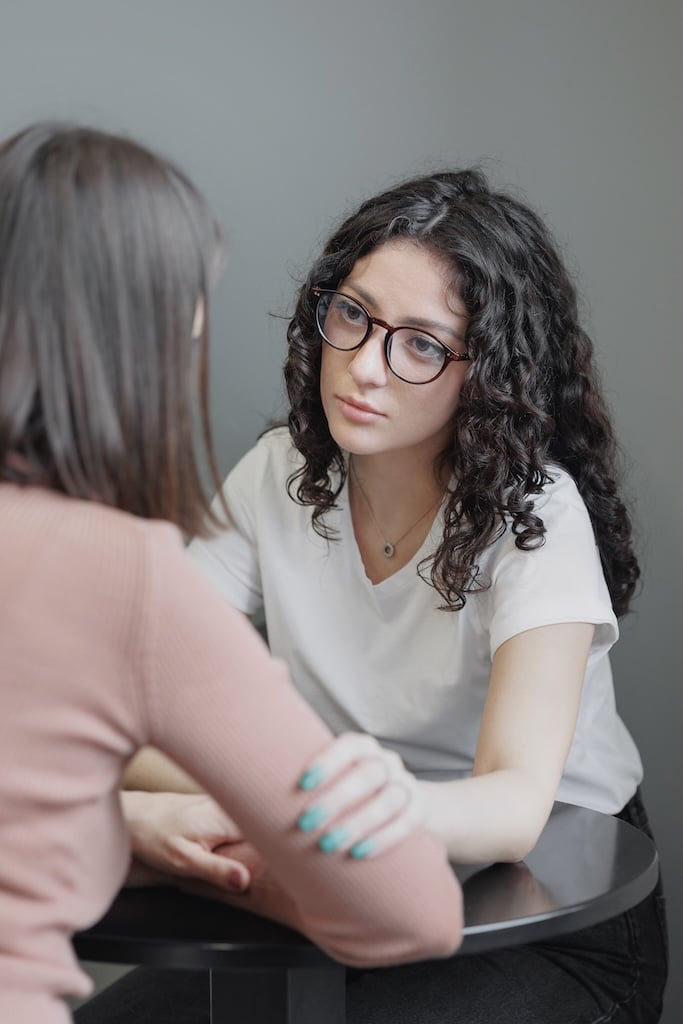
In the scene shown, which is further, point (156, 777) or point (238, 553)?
point (238, 553)

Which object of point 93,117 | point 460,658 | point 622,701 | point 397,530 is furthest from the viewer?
point 622,701

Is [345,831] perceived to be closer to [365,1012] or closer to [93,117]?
[365,1012]

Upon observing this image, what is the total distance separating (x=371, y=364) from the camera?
1484 mm

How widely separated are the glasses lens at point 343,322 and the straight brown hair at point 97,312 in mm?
685

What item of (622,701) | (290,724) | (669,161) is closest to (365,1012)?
(290,724)

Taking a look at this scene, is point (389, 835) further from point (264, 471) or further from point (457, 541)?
Result: point (264, 471)

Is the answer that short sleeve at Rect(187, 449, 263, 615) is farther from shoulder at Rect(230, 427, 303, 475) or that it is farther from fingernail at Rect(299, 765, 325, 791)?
fingernail at Rect(299, 765, 325, 791)

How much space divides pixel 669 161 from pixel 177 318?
4.15 ft

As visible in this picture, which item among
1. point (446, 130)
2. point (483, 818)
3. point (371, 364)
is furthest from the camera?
point (446, 130)

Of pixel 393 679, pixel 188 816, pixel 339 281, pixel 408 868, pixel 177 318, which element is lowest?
pixel 393 679

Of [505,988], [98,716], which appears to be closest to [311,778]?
[98,716]

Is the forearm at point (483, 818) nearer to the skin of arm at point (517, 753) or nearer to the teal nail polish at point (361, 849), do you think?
the skin of arm at point (517, 753)

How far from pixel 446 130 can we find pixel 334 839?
1440mm

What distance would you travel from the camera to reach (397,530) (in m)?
1.66
